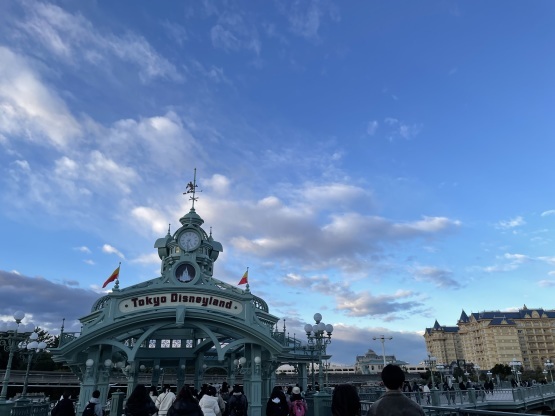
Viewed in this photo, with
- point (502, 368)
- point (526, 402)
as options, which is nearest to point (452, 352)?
point (502, 368)

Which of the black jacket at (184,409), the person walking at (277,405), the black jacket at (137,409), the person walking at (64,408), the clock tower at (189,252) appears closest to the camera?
the black jacket at (184,409)

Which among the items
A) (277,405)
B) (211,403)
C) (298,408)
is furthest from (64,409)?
(298,408)

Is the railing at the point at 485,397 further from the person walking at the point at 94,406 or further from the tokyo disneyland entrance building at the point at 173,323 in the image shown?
the person walking at the point at 94,406

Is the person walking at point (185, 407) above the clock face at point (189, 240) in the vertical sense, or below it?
below

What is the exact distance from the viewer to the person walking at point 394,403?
4.04 metres

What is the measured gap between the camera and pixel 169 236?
2694cm

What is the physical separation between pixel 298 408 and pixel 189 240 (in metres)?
12.5

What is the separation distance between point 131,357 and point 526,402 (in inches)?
1081

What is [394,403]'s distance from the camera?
4.10 m

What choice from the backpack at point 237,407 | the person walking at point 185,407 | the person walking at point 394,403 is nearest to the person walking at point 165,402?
the backpack at point 237,407

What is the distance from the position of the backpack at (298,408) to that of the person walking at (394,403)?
908 centimetres

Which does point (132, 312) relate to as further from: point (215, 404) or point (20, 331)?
point (215, 404)

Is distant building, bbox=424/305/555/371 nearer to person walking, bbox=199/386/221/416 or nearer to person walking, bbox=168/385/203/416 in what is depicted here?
person walking, bbox=199/386/221/416

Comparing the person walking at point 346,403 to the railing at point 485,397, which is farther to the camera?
the railing at point 485,397
